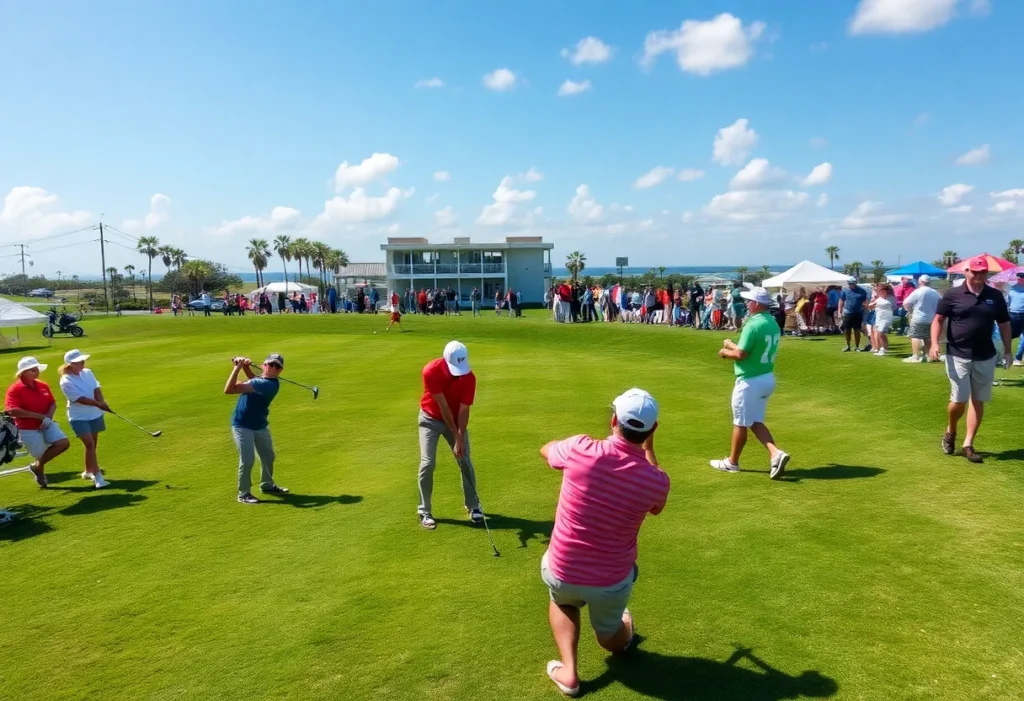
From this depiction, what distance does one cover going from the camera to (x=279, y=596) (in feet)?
19.1

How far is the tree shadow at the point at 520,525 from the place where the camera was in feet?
22.8

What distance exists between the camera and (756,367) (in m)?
8.34

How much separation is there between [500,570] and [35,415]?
275 inches

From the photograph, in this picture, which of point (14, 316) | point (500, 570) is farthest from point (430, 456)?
point (14, 316)

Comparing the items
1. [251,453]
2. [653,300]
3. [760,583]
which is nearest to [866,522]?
[760,583]

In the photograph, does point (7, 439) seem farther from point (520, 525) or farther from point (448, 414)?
point (520, 525)

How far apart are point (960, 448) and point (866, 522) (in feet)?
11.1

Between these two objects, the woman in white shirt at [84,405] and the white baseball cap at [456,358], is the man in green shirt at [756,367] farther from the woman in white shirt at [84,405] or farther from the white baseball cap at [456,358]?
the woman in white shirt at [84,405]

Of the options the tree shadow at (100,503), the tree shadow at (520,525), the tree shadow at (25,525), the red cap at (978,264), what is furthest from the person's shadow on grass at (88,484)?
the red cap at (978,264)

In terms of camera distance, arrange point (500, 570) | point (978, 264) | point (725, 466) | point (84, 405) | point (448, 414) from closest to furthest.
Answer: point (500, 570) < point (448, 414) < point (978, 264) < point (725, 466) < point (84, 405)

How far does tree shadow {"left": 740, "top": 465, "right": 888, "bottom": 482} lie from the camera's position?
27.8ft

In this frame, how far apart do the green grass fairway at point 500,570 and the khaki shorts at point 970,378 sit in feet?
2.80

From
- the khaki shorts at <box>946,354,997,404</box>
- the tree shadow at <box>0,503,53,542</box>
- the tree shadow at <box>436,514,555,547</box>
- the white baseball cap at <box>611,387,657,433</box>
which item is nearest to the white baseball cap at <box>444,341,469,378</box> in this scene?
the tree shadow at <box>436,514,555,547</box>

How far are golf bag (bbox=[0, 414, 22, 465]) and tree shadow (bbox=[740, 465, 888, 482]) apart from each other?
30.1 ft
